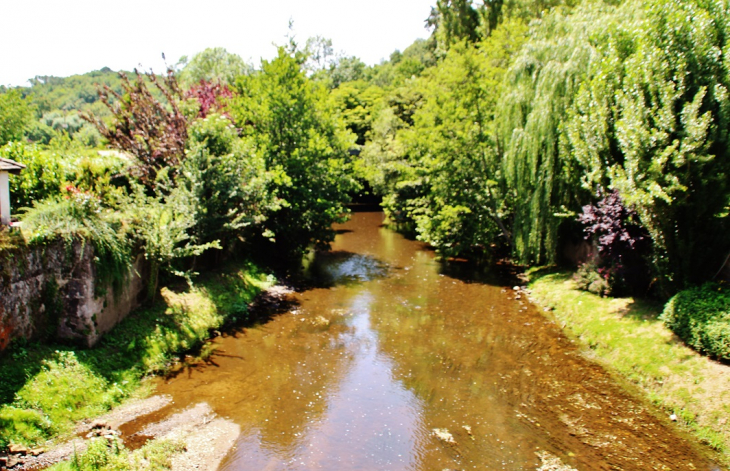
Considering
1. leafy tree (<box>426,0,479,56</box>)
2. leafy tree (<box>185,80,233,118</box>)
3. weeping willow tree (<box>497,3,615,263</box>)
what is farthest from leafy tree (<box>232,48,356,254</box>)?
leafy tree (<box>426,0,479,56</box>)

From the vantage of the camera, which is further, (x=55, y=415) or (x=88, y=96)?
(x=88, y=96)

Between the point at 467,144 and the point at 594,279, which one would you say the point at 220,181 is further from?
the point at 594,279

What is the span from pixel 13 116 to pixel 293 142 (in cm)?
1020

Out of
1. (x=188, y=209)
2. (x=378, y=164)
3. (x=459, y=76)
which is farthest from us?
(x=378, y=164)

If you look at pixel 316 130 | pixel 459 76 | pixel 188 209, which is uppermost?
pixel 459 76

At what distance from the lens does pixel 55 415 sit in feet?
25.4

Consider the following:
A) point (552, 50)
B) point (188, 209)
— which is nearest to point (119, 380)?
point (188, 209)

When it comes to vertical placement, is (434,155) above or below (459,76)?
below

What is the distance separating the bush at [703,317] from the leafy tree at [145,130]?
14496mm

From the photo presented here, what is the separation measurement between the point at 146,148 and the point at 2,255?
7553 mm

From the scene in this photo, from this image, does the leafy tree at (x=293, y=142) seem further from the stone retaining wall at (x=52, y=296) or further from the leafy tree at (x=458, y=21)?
the leafy tree at (x=458, y=21)

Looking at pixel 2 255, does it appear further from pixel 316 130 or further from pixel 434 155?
pixel 434 155

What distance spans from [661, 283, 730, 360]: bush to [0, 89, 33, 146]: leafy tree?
68.2ft

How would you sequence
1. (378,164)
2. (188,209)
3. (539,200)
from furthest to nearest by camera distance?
(378,164), (539,200), (188,209)
